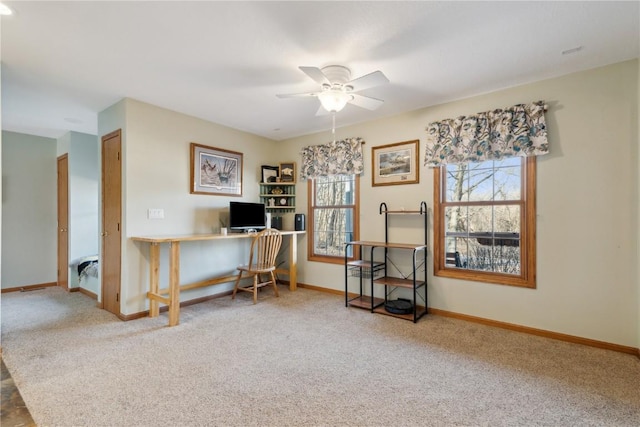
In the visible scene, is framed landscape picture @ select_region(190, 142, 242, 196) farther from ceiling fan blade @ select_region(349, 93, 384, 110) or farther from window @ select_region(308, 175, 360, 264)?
ceiling fan blade @ select_region(349, 93, 384, 110)

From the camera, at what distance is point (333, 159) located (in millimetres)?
4461

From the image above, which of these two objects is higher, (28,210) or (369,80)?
(369,80)

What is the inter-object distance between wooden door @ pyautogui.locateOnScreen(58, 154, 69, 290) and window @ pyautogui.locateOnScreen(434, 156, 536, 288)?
5441 mm

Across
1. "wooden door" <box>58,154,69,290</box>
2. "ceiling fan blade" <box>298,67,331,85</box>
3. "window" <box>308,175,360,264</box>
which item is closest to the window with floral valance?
"window" <box>308,175,360,264</box>

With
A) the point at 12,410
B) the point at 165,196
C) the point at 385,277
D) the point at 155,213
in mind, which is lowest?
the point at 385,277

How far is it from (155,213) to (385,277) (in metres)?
2.93

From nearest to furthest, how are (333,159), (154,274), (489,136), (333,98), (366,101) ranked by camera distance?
(333,98), (366,101), (489,136), (154,274), (333,159)

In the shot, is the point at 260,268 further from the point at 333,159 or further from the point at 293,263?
the point at 333,159

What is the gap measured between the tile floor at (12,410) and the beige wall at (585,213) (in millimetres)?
3558

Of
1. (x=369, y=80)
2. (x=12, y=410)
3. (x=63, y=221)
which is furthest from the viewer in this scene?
(x=63, y=221)

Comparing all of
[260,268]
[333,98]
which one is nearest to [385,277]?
[260,268]

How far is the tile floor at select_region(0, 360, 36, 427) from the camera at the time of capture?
703mm

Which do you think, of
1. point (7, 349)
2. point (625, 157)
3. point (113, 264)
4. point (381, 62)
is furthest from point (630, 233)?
point (7, 349)

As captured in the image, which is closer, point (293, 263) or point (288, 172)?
point (293, 263)
